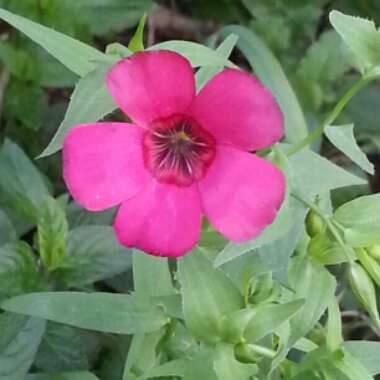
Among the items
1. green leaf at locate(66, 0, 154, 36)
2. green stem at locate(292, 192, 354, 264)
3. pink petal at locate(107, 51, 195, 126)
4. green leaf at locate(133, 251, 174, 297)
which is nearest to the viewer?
pink petal at locate(107, 51, 195, 126)

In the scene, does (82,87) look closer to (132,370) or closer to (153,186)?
(153,186)

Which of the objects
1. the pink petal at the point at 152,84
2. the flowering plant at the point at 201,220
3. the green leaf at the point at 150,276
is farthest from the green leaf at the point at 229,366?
→ the pink petal at the point at 152,84

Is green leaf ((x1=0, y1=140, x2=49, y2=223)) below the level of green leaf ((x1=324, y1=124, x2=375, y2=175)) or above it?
below

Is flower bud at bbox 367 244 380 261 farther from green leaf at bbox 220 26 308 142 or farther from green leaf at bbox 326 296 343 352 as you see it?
green leaf at bbox 220 26 308 142

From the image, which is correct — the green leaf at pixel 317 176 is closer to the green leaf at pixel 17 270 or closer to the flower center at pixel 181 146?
the flower center at pixel 181 146

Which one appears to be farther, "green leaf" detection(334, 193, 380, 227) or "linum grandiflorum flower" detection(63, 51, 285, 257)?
"green leaf" detection(334, 193, 380, 227)

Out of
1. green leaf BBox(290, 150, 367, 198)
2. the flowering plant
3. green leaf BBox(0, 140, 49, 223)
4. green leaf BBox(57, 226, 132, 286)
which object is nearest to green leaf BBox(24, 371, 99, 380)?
the flowering plant

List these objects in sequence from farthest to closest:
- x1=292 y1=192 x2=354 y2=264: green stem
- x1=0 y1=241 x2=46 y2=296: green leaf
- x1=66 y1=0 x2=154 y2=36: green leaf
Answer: x1=66 y1=0 x2=154 y2=36: green leaf, x1=0 y1=241 x2=46 y2=296: green leaf, x1=292 y1=192 x2=354 y2=264: green stem

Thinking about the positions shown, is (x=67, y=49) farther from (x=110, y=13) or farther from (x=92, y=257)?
(x=110, y=13)
